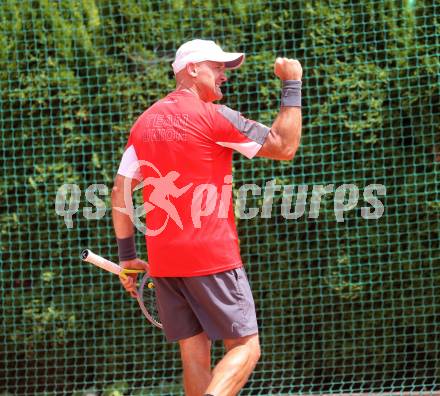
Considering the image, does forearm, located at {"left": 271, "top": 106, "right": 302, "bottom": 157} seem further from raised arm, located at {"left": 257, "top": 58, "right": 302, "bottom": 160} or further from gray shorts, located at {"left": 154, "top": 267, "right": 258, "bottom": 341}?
gray shorts, located at {"left": 154, "top": 267, "right": 258, "bottom": 341}

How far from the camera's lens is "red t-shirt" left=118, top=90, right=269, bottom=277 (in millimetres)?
3148

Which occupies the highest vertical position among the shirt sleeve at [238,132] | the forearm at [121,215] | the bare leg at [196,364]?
the shirt sleeve at [238,132]

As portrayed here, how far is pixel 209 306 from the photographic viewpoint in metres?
3.15

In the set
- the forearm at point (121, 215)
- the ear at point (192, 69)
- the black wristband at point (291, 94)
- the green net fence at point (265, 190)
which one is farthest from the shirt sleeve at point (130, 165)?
the green net fence at point (265, 190)

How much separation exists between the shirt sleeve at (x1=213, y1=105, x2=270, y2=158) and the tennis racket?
74 cm

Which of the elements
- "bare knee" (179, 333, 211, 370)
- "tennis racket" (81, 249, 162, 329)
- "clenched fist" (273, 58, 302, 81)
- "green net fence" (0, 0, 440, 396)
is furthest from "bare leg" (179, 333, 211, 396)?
"green net fence" (0, 0, 440, 396)

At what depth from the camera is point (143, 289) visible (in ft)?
11.8

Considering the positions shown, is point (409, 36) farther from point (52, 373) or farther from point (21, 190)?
point (52, 373)

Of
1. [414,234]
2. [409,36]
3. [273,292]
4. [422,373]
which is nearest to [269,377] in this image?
[273,292]

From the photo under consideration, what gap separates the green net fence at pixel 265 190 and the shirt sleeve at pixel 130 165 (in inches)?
78.2

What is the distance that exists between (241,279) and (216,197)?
1.10ft

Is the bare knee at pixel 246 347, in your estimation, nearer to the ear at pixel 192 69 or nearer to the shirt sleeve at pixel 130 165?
the shirt sleeve at pixel 130 165

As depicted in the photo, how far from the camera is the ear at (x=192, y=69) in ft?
10.9

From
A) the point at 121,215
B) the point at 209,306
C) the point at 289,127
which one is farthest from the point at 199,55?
the point at 209,306
